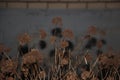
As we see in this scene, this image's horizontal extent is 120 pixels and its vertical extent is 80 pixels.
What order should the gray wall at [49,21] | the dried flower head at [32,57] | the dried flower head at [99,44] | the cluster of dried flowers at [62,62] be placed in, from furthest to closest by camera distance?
the gray wall at [49,21], the dried flower head at [99,44], the cluster of dried flowers at [62,62], the dried flower head at [32,57]

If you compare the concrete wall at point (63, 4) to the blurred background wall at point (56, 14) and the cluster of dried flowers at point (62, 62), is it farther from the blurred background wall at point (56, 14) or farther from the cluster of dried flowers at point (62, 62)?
the cluster of dried flowers at point (62, 62)

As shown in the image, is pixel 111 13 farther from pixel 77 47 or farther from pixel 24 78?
pixel 24 78

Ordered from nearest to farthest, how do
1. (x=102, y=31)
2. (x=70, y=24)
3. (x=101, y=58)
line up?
1. (x=101, y=58)
2. (x=102, y=31)
3. (x=70, y=24)

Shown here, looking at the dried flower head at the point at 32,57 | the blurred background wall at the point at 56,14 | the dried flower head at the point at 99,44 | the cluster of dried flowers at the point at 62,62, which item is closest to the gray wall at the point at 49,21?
the blurred background wall at the point at 56,14

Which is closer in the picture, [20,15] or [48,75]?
[48,75]

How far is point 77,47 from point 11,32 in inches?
35.9

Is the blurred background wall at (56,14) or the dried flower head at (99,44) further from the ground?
the blurred background wall at (56,14)

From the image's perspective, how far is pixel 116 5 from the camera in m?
4.41

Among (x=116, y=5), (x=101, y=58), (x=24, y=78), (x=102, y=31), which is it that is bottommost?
(x=24, y=78)

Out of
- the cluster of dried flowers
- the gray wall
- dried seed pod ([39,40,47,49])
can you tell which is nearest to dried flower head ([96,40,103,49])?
the cluster of dried flowers

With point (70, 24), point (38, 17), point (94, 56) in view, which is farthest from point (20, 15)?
point (94, 56)

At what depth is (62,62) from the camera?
3773mm

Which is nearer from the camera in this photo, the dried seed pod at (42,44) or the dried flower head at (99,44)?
the dried flower head at (99,44)

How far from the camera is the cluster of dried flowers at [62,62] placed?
12.2 feet
